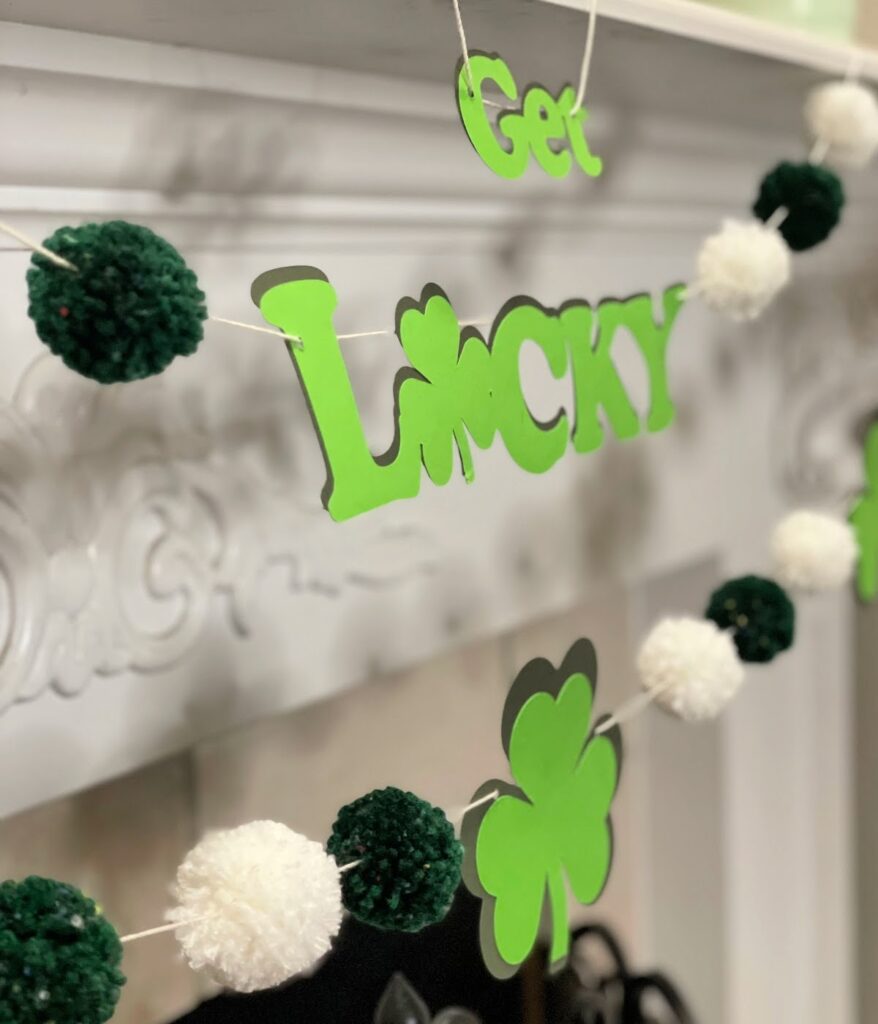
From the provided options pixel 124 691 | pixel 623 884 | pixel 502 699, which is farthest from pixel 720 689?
pixel 623 884

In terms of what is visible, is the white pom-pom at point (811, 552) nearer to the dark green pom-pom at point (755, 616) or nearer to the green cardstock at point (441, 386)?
the dark green pom-pom at point (755, 616)

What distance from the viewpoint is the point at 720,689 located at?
1.71 feet

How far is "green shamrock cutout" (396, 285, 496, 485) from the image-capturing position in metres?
0.39

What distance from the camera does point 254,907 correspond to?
1.15 feet

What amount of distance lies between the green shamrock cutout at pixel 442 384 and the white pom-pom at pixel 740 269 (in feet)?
0.54

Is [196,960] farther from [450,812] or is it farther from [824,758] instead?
[824,758]

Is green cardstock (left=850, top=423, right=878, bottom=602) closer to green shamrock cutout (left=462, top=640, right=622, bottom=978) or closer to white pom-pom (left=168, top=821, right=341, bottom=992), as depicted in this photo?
green shamrock cutout (left=462, top=640, right=622, bottom=978)

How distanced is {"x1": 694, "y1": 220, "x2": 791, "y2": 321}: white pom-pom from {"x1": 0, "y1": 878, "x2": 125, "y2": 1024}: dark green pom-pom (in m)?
0.38

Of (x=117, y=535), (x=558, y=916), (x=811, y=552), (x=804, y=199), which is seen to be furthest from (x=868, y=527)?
(x=117, y=535)

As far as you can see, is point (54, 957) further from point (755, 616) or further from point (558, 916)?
Answer: point (755, 616)

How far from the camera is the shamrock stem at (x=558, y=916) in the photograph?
45 centimetres

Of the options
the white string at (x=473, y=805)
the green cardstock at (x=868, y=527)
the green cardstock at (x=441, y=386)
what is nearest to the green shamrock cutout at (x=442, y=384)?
the green cardstock at (x=441, y=386)

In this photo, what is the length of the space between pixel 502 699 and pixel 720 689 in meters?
0.13

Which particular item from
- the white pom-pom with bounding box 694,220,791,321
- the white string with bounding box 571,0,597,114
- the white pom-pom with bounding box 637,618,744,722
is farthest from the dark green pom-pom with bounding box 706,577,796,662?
the white string with bounding box 571,0,597,114
